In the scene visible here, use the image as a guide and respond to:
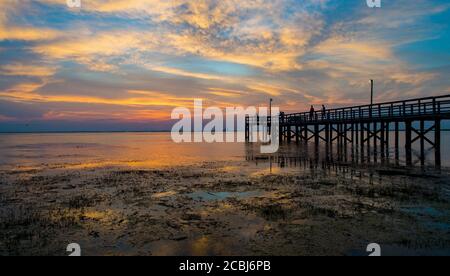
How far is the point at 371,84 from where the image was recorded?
44.2 m

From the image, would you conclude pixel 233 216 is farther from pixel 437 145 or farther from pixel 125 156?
pixel 125 156

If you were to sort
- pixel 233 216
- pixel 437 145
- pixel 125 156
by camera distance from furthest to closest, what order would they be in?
pixel 125 156, pixel 437 145, pixel 233 216

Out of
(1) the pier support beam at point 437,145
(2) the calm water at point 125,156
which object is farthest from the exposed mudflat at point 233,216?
(2) the calm water at point 125,156

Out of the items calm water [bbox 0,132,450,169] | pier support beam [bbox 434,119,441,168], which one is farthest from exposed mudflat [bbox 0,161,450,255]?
calm water [bbox 0,132,450,169]

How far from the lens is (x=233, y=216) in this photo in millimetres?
10109

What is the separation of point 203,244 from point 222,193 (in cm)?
617

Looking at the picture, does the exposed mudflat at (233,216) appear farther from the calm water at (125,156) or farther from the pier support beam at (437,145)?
the calm water at (125,156)

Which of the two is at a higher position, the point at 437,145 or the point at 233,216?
the point at 437,145

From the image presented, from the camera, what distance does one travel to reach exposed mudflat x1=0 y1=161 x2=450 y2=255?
296 inches

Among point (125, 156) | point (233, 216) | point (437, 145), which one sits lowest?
point (233, 216)

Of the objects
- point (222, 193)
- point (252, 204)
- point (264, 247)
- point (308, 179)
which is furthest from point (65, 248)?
A: point (308, 179)

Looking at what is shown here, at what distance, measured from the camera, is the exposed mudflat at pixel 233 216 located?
296 inches

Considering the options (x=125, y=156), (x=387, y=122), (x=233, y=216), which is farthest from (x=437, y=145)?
(x=125, y=156)
